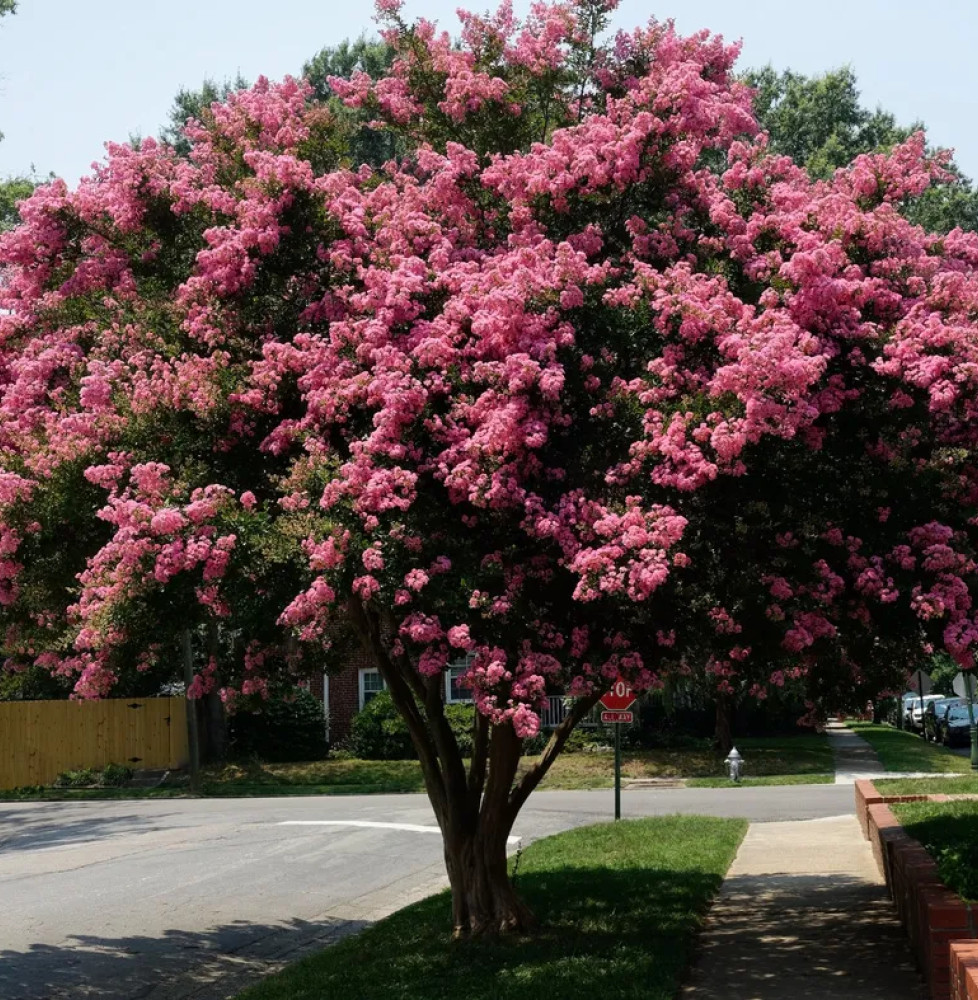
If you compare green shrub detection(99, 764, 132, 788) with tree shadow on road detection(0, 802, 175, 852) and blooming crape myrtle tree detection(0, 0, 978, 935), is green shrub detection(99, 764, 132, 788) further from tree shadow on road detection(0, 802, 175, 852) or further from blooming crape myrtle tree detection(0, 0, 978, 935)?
blooming crape myrtle tree detection(0, 0, 978, 935)

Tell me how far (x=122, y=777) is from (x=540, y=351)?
2760 cm

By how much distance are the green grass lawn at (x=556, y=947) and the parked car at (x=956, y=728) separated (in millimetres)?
29994

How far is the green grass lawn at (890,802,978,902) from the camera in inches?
349

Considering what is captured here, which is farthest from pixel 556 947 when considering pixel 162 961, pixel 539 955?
pixel 162 961

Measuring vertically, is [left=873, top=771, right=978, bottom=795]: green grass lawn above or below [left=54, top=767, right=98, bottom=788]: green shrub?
below

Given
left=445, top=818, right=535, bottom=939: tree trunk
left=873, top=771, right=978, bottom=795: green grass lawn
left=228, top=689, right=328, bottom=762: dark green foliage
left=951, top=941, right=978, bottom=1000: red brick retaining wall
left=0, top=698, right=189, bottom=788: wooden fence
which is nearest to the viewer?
left=951, top=941, right=978, bottom=1000: red brick retaining wall

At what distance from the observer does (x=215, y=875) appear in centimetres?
1714

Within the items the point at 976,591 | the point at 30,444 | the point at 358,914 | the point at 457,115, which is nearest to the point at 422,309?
the point at 457,115

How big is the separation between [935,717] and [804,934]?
131 feet

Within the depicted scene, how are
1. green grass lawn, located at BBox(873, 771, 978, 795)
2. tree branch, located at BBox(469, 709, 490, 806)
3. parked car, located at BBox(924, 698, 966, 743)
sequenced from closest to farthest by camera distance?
tree branch, located at BBox(469, 709, 490, 806) < green grass lawn, located at BBox(873, 771, 978, 795) < parked car, located at BBox(924, 698, 966, 743)

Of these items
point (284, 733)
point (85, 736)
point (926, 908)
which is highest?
point (85, 736)

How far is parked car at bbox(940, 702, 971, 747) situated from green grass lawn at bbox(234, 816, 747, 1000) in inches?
1181

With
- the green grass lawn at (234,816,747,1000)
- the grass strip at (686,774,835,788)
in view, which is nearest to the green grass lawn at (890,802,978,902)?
the green grass lawn at (234,816,747,1000)

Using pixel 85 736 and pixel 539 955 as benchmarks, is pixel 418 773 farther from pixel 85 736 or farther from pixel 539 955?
pixel 539 955
